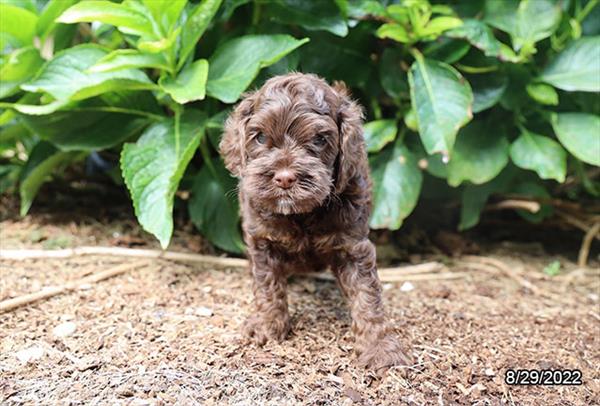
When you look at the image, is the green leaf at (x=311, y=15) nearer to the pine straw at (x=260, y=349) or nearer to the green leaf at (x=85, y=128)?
the green leaf at (x=85, y=128)

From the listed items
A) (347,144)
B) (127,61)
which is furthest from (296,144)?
(127,61)

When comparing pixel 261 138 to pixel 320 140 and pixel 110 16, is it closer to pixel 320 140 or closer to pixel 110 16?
pixel 320 140

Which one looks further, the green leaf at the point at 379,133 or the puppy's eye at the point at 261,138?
the green leaf at the point at 379,133

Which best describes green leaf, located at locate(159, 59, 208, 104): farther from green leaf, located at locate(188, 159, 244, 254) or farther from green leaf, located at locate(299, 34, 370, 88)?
green leaf, located at locate(299, 34, 370, 88)

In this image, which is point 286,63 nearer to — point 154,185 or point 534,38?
point 154,185

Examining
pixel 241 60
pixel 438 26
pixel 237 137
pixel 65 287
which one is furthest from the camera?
pixel 438 26

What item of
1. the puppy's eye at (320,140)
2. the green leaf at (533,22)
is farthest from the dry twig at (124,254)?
the green leaf at (533,22)
